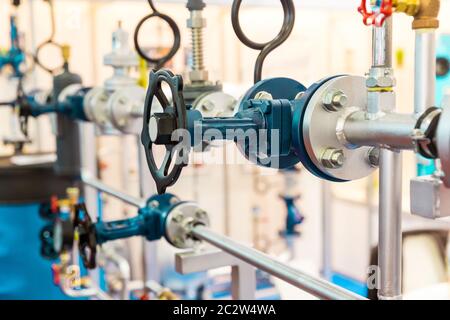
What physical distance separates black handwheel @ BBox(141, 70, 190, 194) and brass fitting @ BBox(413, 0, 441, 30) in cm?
23

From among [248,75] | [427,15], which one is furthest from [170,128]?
[248,75]

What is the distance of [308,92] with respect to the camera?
22.9 inches

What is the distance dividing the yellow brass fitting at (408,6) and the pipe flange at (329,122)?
10cm

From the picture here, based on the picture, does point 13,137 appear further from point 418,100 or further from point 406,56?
point 406,56

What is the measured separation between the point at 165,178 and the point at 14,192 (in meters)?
1.49

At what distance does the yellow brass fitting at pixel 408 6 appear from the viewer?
0.49 m

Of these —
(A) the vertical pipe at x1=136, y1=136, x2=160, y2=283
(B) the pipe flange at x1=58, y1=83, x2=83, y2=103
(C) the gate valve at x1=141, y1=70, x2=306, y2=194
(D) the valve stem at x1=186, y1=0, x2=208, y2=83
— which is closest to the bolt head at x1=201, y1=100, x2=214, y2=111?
(D) the valve stem at x1=186, y1=0, x2=208, y2=83

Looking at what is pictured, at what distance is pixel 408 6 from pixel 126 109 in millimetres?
697

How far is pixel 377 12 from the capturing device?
51cm

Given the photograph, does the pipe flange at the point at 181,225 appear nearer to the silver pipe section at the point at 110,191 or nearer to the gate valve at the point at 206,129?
the silver pipe section at the point at 110,191

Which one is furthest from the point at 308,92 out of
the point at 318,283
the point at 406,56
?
the point at 406,56

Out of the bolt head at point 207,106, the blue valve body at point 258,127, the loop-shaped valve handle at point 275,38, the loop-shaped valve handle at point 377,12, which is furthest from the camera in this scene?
the bolt head at point 207,106

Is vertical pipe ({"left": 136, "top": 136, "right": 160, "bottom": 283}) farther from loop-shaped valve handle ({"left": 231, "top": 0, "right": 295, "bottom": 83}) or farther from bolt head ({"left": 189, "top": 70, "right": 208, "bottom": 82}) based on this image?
loop-shaped valve handle ({"left": 231, "top": 0, "right": 295, "bottom": 83})

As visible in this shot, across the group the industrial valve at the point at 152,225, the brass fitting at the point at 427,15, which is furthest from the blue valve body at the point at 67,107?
the brass fitting at the point at 427,15
